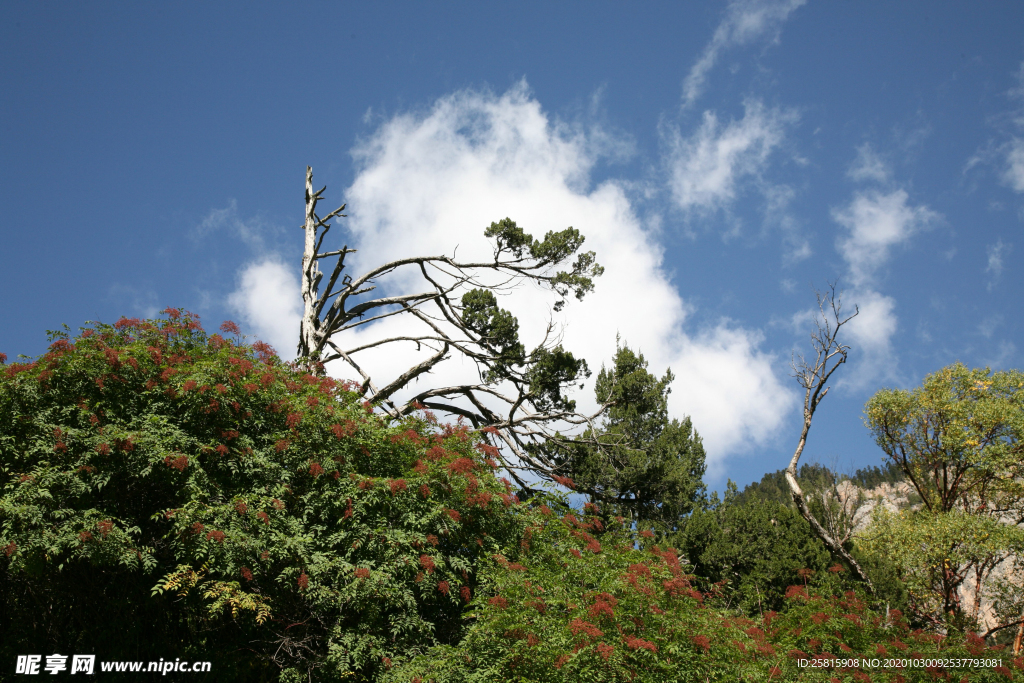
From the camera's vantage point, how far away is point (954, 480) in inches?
672

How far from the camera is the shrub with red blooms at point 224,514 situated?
6.86 metres

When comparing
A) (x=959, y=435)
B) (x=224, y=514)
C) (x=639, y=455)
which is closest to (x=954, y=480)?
(x=959, y=435)

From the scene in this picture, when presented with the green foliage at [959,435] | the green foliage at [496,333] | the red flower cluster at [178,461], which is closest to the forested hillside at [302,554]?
the red flower cluster at [178,461]

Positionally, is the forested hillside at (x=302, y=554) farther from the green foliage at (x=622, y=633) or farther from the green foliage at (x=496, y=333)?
the green foliage at (x=496, y=333)

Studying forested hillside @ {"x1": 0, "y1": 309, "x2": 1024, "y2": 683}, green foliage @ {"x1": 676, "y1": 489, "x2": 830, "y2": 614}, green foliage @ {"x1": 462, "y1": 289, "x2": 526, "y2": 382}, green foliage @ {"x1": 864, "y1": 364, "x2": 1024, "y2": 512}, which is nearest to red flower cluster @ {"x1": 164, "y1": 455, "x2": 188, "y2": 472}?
forested hillside @ {"x1": 0, "y1": 309, "x2": 1024, "y2": 683}

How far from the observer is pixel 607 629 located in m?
6.85

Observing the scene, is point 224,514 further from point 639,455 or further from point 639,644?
point 639,455

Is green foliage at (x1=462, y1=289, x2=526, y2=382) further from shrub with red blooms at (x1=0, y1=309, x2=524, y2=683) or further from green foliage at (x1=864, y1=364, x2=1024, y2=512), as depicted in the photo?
green foliage at (x1=864, y1=364, x2=1024, y2=512)

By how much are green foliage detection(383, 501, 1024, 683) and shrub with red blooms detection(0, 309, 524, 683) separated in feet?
2.16

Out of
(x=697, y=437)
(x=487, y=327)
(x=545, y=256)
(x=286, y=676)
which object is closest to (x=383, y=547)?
(x=286, y=676)

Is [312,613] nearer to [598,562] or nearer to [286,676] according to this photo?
[286,676]

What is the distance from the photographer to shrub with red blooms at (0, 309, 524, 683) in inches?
270

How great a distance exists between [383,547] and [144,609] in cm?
392

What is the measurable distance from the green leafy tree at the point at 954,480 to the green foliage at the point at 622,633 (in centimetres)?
641
